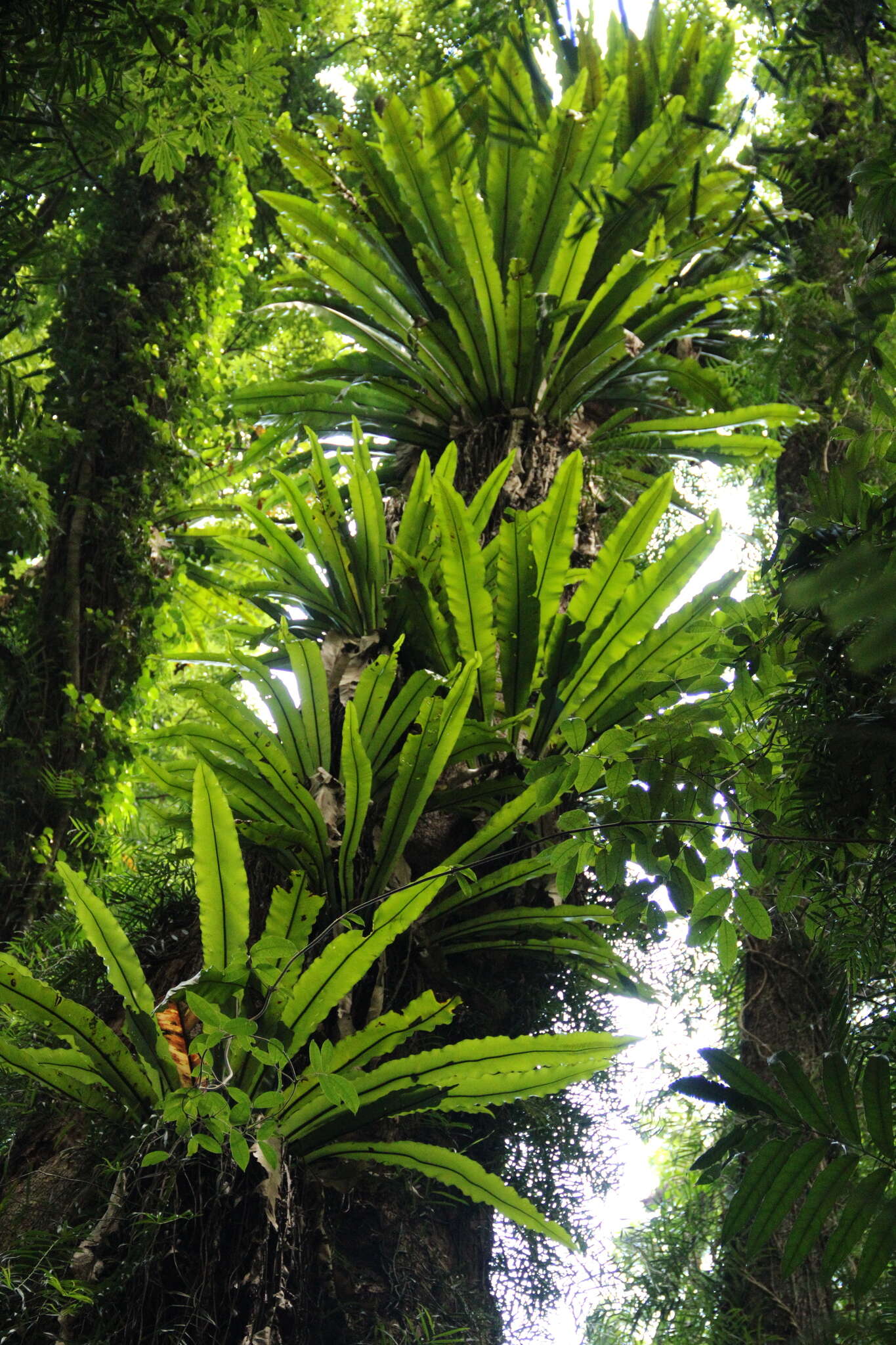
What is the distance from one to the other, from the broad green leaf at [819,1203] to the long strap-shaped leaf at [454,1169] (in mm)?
470

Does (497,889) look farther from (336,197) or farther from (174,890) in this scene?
(336,197)

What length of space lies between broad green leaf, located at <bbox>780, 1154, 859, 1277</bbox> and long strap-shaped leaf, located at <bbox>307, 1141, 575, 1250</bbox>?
47 centimetres

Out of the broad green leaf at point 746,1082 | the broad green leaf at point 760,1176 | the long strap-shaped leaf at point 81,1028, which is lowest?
the long strap-shaped leaf at point 81,1028

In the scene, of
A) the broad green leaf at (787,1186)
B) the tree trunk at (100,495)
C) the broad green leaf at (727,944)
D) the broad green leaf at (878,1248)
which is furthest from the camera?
the tree trunk at (100,495)

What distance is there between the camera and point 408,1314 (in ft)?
4.88

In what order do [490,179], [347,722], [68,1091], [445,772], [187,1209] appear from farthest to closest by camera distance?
[490,179] → [445,772] → [347,722] → [68,1091] → [187,1209]

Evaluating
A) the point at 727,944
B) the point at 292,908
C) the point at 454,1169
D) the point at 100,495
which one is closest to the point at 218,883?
the point at 292,908

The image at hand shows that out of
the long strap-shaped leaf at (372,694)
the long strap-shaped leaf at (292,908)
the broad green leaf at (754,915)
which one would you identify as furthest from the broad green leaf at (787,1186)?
the long strap-shaped leaf at (372,694)

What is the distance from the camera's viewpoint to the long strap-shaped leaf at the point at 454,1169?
1475 mm

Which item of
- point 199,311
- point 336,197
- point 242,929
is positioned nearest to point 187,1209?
point 242,929

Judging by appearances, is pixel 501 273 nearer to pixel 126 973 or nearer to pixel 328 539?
pixel 328 539

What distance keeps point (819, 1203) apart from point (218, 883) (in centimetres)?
84

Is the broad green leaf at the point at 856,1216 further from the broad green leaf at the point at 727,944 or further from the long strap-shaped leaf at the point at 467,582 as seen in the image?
the long strap-shaped leaf at the point at 467,582

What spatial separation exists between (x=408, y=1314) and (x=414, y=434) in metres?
2.11
